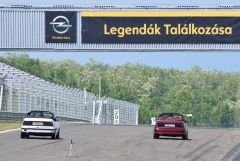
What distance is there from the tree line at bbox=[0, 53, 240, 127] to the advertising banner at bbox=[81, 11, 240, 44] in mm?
63544

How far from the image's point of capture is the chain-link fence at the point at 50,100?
5503cm

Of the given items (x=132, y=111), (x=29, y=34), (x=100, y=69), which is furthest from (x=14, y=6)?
(x=100, y=69)

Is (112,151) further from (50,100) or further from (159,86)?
(159,86)

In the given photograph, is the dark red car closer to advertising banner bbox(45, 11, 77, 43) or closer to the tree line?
A: advertising banner bbox(45, 11, 77, 43)

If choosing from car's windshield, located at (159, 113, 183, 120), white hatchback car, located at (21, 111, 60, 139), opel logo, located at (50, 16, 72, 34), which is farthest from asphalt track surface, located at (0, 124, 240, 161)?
opel logo, located at (50, 16, 72, 34)

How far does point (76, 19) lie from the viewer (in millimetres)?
44281

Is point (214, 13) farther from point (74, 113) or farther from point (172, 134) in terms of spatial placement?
point (74, 113)

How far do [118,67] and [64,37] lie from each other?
153 metres

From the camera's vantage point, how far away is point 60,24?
44375mm

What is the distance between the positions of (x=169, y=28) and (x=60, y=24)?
6772mm

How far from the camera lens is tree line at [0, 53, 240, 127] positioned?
128 meters

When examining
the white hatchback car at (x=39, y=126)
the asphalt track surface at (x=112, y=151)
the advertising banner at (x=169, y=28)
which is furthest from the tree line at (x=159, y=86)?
the asphalt track surface at (x=112, y=151)

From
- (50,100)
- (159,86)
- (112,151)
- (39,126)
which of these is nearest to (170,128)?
(39,126)

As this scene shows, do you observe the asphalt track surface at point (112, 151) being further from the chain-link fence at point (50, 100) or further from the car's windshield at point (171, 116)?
the chain-link fence at point (50, 100)
